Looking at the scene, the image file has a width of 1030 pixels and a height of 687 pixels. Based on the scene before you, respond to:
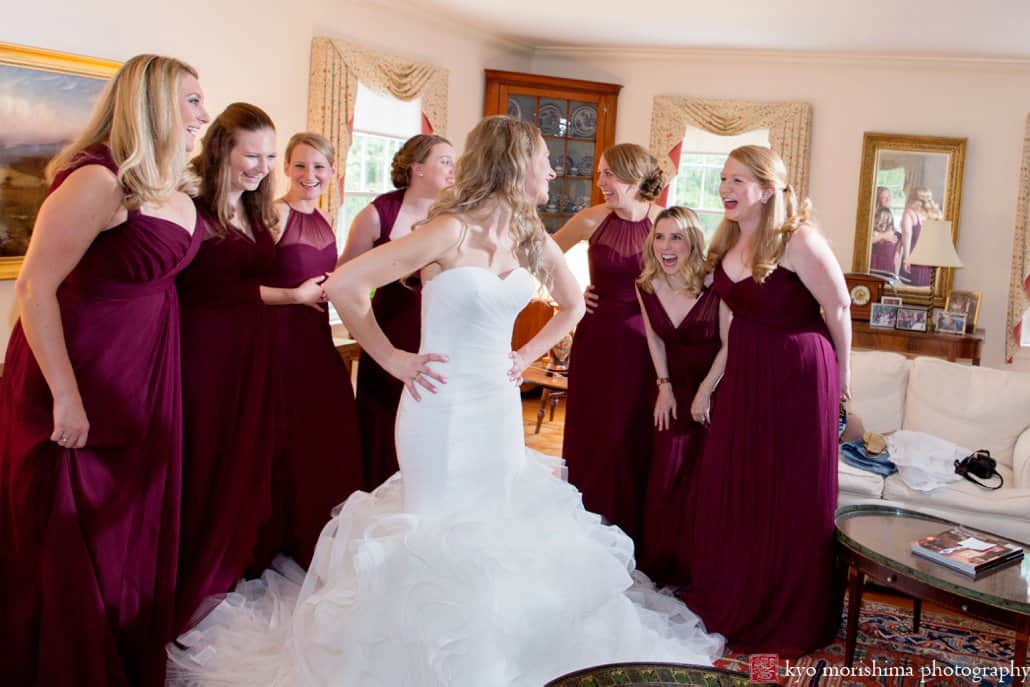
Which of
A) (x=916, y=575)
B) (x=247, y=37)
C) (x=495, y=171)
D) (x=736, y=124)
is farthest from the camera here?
(x=736, y=124)

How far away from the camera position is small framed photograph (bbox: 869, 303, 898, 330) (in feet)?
25.2

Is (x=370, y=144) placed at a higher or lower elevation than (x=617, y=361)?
higher

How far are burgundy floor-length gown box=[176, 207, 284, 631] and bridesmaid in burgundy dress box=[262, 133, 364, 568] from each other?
248mm

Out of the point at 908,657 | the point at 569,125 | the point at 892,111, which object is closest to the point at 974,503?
the point at 908,657

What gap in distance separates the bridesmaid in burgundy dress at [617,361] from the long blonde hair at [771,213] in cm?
75

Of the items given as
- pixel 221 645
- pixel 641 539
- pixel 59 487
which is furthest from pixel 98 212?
pixel 641 539

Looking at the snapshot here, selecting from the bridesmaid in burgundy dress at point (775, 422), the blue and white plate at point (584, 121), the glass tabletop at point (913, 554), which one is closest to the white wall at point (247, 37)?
the blue and white plate at point (584, 121)

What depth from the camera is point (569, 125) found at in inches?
347

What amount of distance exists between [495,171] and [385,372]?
1.55 metres

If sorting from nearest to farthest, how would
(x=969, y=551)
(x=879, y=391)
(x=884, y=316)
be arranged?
(x=969, y=551), (x=879, y=391), (x=884, y=316)

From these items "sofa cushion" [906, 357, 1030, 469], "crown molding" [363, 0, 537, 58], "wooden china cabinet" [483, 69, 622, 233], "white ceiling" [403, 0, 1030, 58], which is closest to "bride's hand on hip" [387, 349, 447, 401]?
"sofa cushion" [906, 357, 1030, 469]

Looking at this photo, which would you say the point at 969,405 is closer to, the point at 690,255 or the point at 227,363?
the point at 690,255

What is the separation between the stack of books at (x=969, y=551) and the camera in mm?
3057

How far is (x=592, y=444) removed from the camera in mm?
4230
